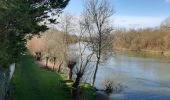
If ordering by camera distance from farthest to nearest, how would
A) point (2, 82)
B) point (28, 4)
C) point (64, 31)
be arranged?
1. point (64, 31)
2. point (2, 82)
3. point (28, 4)

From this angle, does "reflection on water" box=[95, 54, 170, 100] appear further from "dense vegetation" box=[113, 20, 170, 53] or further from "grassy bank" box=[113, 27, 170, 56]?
"dense vegetation" box=[113, 20, 170, 53]

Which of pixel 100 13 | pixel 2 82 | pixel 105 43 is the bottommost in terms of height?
pixel 2 82

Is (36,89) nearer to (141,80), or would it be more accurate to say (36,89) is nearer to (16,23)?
(16,23)

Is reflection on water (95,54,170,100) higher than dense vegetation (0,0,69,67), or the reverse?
dense vegetation (0,0,69,67)

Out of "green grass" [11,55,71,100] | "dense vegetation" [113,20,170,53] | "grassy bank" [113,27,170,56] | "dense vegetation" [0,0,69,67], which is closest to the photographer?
"dense vegetation" [0,0,69,67]

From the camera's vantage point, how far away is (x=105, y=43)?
120ft

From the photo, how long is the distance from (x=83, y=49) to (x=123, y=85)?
5.43 m

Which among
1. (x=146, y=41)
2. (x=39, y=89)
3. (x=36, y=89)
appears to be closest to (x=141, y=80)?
(x=39, y=89)

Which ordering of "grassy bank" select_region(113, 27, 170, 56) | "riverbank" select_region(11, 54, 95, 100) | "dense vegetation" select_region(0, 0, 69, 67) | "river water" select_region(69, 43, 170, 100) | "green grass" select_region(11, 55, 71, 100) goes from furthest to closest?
"grassy bank" select_region(113, 27, 170, 56) < "river water" select_region(69, 43, 170, 100) < "riverbank" select_region(11, 54, 95, 100) < "green grass" select_region(11, 55, 71, 100) < "dense vegetation" select_region(0, 0, 69, 67)

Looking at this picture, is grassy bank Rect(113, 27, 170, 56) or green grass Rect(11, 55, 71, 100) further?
grassy bank Rect(113, 27, 170, 56)

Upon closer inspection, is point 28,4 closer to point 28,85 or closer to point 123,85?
point 28,85

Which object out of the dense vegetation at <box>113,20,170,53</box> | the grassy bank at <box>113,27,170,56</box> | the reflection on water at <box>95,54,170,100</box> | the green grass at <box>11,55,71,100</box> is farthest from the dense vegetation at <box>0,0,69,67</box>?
the dense vegetation at <box>113,20,170,53</box>

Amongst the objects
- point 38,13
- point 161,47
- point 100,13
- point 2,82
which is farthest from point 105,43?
point 161,47

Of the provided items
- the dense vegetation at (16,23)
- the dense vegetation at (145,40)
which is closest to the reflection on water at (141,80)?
the dense vegetation at (16,23)
